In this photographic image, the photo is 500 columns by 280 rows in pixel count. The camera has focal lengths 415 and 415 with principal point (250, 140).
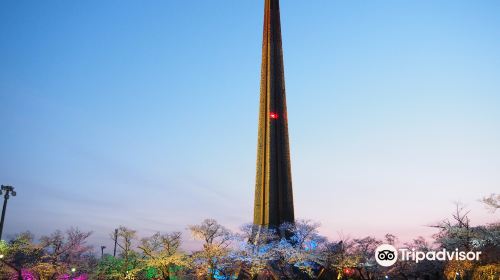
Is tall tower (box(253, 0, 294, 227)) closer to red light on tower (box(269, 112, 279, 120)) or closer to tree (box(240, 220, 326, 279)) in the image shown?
red light on tower (box(269, 112, 279, 120))

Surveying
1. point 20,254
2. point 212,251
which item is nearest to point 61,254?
point 20,254

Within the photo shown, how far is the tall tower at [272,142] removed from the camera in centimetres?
5281

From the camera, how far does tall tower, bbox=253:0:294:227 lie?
173 ft

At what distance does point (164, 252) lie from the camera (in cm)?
4297

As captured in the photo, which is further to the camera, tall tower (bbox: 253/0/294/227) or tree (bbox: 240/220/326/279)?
tall tower (bbox: 253/0/294/227)

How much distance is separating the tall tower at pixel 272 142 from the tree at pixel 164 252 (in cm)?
1188

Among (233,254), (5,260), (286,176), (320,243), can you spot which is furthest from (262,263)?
(5,260)

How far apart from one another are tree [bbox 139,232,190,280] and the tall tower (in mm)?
11878

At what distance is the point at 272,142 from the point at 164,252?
2044 centimetres

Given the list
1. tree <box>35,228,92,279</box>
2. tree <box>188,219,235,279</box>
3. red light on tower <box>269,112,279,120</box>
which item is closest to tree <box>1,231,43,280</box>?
tree <box>35,228,92,279</box>

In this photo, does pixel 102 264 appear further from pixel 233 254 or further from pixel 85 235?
pixel 233 254

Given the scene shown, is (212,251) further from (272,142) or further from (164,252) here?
(272,142)

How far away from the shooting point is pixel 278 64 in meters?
58.2

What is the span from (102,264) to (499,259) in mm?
43635
